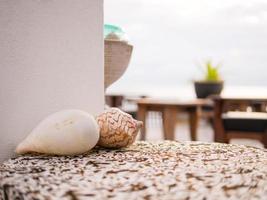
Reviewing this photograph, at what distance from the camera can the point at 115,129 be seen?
63 cm

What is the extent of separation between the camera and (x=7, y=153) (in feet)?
2.09

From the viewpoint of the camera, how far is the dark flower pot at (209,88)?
4383mm

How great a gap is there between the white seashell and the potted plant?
3930 millimetres

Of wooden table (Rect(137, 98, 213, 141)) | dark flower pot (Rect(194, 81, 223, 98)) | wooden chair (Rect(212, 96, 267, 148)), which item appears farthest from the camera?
dark flower pot (Rect(194, 81, 223, 98))

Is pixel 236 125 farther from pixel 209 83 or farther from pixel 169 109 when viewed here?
pixel 209 83

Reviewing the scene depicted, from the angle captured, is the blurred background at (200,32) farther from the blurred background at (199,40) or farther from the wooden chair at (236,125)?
the wooden chair at (236,125)

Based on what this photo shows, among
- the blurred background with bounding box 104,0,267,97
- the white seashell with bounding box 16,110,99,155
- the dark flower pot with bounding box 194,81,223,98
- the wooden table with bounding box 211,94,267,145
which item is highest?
the blurred background with bounding box 104,0,267,97

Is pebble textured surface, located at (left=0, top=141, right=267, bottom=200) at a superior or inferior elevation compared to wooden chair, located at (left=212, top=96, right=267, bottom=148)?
superior

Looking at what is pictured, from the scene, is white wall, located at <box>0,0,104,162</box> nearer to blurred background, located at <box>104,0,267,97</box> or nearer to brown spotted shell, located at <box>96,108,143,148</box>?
brown spotted shell, located at <box>96,108,143,148</box>

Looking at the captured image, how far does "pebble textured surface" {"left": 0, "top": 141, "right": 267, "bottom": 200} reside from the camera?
0.39 meters

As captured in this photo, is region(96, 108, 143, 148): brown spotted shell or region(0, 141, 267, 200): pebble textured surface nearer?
region(0, 141, 267, 200): pebble textured surface

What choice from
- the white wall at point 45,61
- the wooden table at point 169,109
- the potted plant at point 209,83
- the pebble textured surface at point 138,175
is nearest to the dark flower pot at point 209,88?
the potted plant at point 209,83

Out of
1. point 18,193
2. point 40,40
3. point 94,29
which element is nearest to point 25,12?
point 40,40

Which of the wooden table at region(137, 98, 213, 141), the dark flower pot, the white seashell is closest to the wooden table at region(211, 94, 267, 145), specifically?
the wooden table at region(137, 98, 213, 141)
